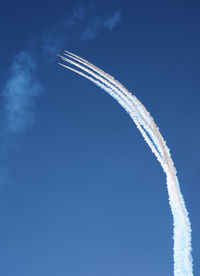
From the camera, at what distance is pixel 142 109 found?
41500mm

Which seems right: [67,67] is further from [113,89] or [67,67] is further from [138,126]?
[138,126]

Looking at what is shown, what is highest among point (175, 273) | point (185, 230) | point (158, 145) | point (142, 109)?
point (142, 109)

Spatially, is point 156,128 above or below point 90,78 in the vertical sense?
below

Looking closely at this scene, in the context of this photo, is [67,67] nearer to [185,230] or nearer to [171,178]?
[171,178]

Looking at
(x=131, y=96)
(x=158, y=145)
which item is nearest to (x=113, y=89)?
(x=131, y=96)

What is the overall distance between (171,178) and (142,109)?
24.4 ft

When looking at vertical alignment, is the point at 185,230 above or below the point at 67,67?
below

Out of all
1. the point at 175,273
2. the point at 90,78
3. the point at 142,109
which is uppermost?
the point at 90,78

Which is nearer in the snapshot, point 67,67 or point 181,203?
point 181,203

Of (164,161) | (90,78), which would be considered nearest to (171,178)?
(164,161)

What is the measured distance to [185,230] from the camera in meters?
40.8

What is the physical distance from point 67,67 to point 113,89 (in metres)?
5.59

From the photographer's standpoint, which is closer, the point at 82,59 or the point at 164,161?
the point at 164,161

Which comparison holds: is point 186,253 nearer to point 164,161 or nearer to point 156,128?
point 164,161
